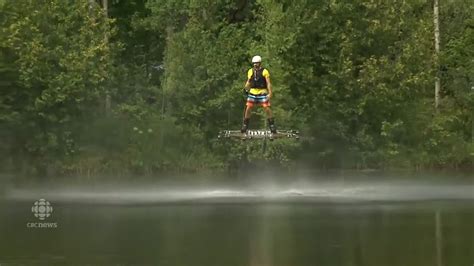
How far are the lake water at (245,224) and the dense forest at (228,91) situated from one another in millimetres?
8782

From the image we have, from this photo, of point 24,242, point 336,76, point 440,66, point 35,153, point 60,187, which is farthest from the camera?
point 440,66

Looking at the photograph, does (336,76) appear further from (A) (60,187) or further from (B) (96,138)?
(A) (60,187)

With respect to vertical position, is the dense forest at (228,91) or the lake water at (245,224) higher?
the dense forest at (228,91)


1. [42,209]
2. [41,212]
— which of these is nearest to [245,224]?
[41,212]

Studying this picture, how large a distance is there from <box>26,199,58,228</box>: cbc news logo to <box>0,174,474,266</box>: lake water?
0.06m

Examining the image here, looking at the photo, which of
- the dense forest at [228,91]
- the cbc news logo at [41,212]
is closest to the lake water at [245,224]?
the cbc news logo at [41,212]

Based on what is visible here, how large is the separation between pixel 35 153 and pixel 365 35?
14.3 metres

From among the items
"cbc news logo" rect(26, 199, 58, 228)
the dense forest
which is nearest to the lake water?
"cbc news logo" rect(26, 199, 58, 228)

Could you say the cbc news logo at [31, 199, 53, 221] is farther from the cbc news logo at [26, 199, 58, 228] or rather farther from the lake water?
the lake water

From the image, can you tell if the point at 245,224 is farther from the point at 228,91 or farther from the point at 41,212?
the point at 228,91

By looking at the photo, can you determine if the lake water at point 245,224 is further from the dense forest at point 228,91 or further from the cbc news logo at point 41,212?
the dense forest at point 228,91

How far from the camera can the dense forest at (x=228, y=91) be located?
109 feet

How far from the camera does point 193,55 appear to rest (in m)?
36.2

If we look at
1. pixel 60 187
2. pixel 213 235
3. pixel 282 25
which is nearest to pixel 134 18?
pixel 282 25
